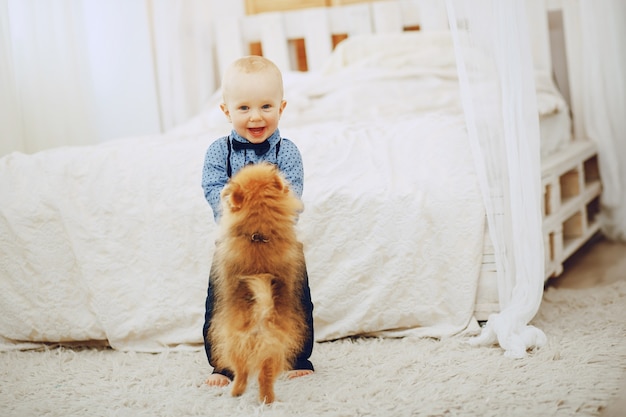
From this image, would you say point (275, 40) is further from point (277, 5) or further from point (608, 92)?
point (608, 92)

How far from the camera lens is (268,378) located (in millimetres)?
1501

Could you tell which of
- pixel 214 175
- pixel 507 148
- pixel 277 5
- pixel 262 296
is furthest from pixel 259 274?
pixel 277 5

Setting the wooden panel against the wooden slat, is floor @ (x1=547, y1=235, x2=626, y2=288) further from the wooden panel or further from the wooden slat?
the wooden panel

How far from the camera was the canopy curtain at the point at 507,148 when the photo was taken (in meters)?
1.83

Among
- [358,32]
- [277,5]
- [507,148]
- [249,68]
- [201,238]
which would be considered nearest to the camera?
[249,68]

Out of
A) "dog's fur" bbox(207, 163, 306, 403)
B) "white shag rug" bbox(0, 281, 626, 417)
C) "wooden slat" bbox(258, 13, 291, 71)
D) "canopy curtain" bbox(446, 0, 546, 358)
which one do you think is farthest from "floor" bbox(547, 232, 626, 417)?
"wooden slat" bbox(258, 13, 291, 71)

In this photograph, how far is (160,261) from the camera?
2.05m

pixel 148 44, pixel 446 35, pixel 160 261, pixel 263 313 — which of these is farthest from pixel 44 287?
pixel 446 35

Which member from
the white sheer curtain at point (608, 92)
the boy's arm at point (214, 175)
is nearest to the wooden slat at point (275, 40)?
the white sheer curtain at point (608, 92)

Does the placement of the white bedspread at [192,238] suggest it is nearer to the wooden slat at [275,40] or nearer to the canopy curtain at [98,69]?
the canopy curtain at [98,69]

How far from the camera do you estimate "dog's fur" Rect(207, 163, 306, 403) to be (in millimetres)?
1463

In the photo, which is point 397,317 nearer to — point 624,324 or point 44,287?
point 624,324

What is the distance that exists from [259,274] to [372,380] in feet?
1.28

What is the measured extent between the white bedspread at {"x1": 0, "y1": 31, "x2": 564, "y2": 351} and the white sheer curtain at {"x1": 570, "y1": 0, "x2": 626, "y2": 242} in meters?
1.16
